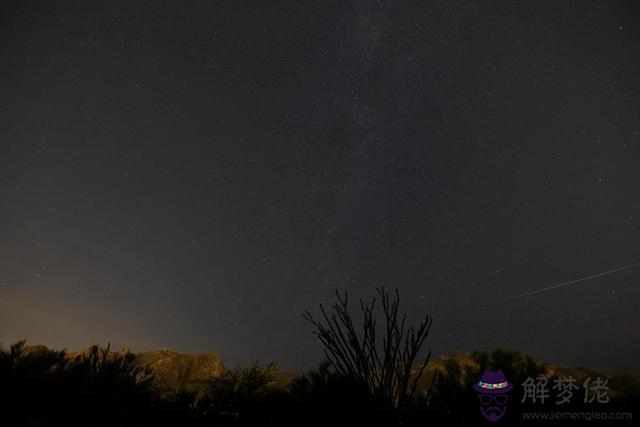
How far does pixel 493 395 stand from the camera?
15.6 ft

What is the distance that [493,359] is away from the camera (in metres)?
8.80

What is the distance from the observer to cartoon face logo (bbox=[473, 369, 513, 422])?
4494 mm

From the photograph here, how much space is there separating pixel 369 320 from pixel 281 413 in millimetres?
2032

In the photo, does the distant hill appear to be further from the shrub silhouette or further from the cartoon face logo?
the cartoon face logo

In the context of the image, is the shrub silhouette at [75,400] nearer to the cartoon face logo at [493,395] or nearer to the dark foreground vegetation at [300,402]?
the dark foreground vegetation at [300,402]

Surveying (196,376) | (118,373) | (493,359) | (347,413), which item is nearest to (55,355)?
(118,373)

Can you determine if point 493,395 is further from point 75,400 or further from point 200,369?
point 200,369

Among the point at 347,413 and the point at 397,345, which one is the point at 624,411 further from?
the point at 347,413

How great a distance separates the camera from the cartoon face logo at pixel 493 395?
449 cm

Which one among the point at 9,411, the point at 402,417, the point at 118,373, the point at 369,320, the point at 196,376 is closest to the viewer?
the point at 9,411

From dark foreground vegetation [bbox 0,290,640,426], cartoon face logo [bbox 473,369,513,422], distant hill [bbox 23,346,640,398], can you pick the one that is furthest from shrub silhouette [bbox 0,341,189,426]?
distant hill [bbox 23,346,640,398]

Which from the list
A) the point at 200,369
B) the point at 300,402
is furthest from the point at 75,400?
the point at 200,369

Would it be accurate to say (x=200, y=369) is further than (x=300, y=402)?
Yes

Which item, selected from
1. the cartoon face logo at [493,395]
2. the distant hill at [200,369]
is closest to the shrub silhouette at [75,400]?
the cartoon face logo at [493,395]
